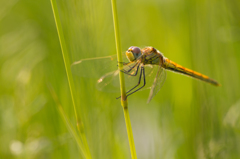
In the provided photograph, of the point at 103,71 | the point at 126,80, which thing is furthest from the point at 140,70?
the point at 103,71

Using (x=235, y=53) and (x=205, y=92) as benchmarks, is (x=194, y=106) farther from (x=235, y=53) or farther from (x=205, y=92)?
(x=235, y=53)

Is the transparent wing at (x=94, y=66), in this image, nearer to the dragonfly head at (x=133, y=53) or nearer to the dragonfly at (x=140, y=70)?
the dragonfly at (x=140, y=70)

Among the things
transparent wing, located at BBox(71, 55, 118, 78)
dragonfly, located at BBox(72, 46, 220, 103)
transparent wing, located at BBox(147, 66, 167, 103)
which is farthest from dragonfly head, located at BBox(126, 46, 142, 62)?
transparent wing, located at BBox(147, 66, 167, 103)

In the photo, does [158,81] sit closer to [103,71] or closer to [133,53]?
[133,53]

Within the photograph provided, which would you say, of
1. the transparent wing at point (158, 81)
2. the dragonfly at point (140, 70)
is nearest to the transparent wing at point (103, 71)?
the dragonfly at point (140, 70)

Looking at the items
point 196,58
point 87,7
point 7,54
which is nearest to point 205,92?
point 196,58

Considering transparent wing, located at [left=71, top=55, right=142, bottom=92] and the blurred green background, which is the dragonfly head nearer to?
transparent wing, located at [left=71, top=55, right=142, bottom=92]
